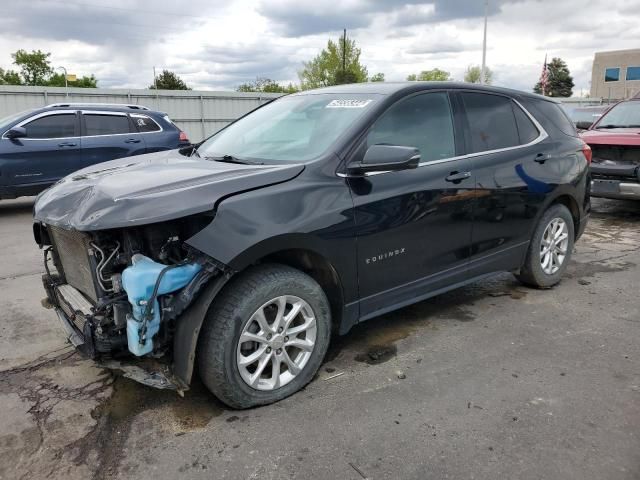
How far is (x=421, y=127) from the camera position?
3664 mm

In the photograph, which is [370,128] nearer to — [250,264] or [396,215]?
[396,215]

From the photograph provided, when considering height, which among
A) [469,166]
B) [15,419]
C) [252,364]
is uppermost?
[469,166]

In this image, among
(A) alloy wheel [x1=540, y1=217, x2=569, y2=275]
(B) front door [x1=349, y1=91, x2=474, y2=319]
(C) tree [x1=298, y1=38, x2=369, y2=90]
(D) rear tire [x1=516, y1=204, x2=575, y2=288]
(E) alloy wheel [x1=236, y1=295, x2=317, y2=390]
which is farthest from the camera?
(C) tree [x1=298, y1=38, x2=369, y2=90]

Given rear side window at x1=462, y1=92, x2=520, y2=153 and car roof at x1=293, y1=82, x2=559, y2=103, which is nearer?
car roof at x1=293, y1=82, x2=559, y2=103

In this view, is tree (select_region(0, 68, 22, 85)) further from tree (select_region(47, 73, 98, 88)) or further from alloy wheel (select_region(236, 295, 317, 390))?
alloy wheel (select_region(236, 295, 317, 390))

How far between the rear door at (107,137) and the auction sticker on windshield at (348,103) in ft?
21.5

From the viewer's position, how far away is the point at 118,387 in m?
3.18

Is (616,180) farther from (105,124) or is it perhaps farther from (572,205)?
(105,124)

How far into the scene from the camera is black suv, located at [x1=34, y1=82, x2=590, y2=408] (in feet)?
8.63

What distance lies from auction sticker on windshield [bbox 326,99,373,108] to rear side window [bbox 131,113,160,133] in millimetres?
6865

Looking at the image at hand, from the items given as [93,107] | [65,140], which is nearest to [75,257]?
[65,140]

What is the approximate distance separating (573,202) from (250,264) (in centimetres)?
347

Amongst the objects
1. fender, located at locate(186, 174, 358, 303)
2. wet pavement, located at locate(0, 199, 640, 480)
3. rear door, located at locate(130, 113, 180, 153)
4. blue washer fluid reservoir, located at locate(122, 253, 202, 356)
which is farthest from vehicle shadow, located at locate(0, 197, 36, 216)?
fender, located at locate(186, 174, 358, 303)

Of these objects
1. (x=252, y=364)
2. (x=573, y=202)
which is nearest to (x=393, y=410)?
(x=252, y=364)
